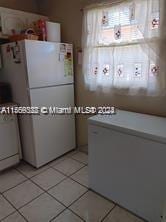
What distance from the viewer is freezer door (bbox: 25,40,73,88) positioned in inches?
78.5

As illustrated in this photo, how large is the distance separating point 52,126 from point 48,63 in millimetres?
796

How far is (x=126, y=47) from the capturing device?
1894 millimetres

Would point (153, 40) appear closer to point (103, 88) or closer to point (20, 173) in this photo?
point (103, 88)

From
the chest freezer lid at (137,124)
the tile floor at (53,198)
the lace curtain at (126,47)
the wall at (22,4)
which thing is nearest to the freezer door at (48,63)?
the lace curtain at (126,47)

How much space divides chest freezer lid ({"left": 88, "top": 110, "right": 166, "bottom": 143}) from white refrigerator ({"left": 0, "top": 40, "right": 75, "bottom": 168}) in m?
0.78

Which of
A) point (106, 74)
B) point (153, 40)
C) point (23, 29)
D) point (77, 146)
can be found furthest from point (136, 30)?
point (77, 146)

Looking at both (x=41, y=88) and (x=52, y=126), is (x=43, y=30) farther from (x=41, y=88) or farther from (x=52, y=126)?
(x=52, y=126)

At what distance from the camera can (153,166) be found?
4.48ft

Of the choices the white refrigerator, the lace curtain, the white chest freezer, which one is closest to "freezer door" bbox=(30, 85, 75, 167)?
the white refrigerator

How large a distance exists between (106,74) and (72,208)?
57.4 inches

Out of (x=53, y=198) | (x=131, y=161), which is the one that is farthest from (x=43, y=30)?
(x=53, y=198)

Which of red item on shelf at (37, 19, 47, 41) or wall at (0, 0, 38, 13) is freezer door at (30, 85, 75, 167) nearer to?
red item on shelf at (37, 19, 47, 41)

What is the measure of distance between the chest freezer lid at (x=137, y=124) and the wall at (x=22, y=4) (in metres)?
2.02

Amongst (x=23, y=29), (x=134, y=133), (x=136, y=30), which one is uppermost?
(x=23, y=29)
